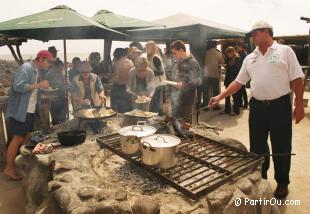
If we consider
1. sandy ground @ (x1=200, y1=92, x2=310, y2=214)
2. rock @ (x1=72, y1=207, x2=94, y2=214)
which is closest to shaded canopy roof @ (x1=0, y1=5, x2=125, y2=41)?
rock @ (x1=72, y1=207, x2=94, y2=214)

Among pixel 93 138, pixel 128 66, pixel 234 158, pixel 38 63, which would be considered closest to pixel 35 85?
pixel 38 63

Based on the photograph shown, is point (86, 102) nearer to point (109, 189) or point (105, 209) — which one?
point (109, 189)

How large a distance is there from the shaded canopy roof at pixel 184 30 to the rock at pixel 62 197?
301 inches

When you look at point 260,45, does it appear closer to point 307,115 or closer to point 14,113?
point 14,113

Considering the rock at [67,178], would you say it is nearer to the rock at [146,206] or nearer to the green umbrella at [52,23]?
the rock at [146,206]

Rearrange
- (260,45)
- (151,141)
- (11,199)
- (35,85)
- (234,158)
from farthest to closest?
1. (35,85)
2. (11,199)
3. (260,45)
4. (234,158)
5. (151,141)

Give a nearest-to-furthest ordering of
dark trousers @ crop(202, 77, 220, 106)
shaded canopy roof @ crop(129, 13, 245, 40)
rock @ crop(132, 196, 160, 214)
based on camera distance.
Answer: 1. rock @ crop(132, 196, 160, 214)
2. shaded canopy roof @ crop(129, 13, 245, 40)
3. dark trousers @ crop(202, 77, 220, 106)

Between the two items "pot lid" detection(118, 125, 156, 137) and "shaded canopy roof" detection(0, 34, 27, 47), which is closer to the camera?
"pot lid" detection(118, 125, 156, 137)

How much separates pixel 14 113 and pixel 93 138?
1720 millimetres

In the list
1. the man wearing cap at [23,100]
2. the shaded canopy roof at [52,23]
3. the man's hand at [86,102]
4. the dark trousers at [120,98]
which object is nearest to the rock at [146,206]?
the man wearing cap at [23,100]

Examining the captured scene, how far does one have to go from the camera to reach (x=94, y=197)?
2.94 metres

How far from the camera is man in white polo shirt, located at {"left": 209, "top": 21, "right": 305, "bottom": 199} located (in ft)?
12.9

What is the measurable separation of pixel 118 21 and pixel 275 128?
6.45 meters

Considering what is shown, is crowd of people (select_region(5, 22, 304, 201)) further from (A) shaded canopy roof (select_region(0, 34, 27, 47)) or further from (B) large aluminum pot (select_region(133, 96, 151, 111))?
(A) shaded canopy roof (select_region(0, 34, 27, 47))
